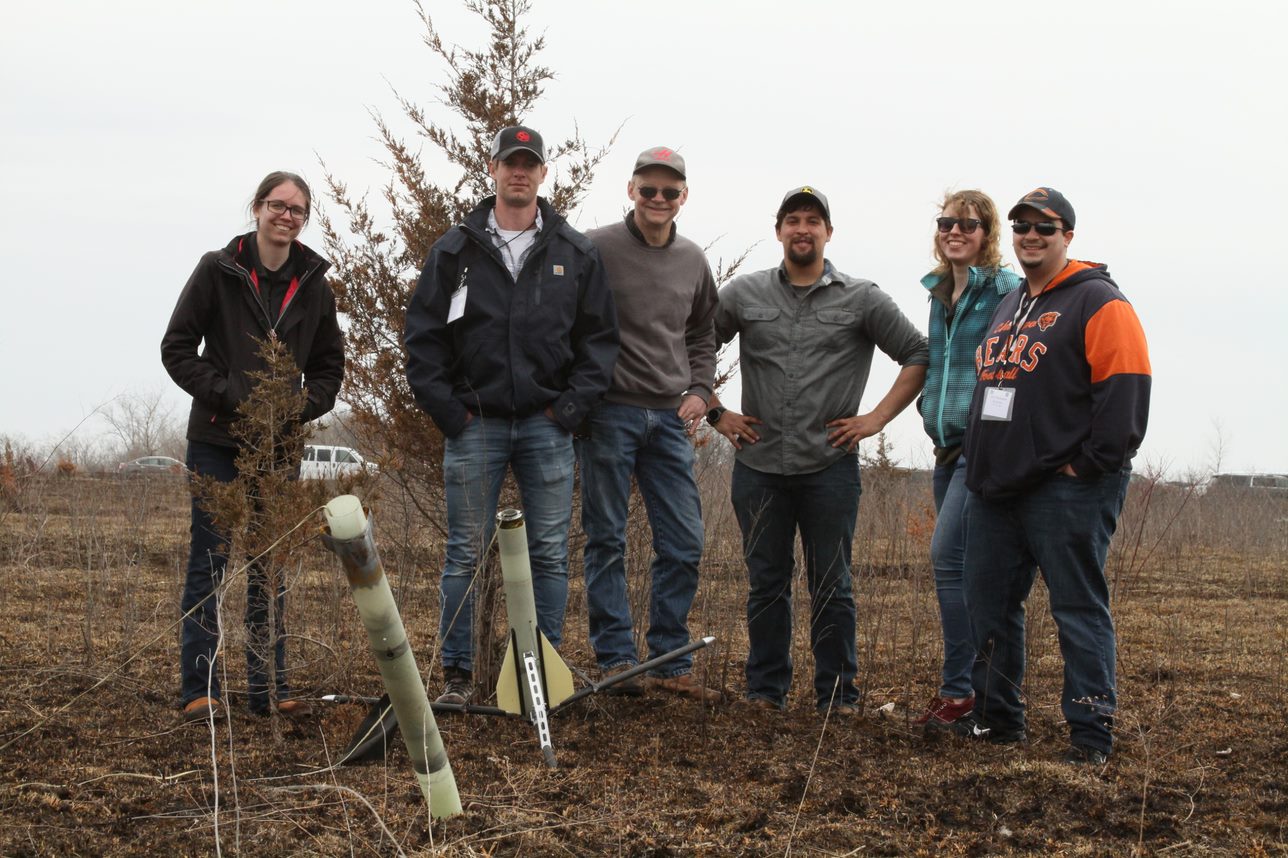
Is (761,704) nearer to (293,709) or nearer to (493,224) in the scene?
(293,709)

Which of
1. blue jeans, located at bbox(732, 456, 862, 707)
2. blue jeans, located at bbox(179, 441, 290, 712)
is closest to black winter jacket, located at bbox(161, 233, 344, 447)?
blue jeans, located at bbox(179, 441, 290, 712)

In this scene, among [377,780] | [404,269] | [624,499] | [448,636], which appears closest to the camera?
[377,780]

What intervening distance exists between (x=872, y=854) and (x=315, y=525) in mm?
2228

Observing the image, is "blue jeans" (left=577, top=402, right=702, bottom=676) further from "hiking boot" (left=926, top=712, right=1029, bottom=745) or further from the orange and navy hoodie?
the orange and navy hoodie

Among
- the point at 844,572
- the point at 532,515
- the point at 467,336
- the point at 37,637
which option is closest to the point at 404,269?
the point at 467,336

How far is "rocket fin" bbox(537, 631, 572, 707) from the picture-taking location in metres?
4.22

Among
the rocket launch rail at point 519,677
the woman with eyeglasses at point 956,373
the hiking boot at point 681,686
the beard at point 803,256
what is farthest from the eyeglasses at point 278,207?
the woman with eyeglasses at point 956,373

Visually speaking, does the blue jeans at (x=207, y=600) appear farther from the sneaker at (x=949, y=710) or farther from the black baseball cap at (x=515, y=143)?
the sneaker at (x=949, y=710)

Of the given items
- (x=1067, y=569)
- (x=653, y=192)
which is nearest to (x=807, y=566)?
(x=1067, y=569)

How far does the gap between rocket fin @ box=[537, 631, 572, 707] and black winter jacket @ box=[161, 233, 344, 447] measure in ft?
4.65

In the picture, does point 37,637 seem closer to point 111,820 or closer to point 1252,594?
point 111,820

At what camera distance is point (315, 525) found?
14.0 feet

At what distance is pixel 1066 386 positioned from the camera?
167 inches

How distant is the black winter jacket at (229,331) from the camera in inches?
184
